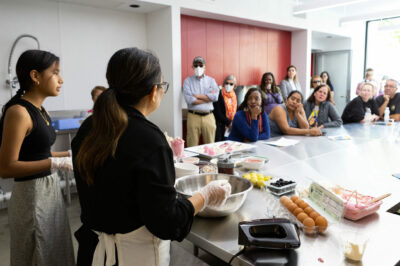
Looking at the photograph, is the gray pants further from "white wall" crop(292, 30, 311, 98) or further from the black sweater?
"white wall" crop(292, 30, 311, 98)

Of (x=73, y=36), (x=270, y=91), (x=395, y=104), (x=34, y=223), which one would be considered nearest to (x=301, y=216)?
(x=34, y=223)

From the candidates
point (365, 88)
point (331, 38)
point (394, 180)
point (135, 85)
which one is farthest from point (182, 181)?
point (331, 38)

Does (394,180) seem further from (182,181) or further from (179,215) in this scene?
(179,215)

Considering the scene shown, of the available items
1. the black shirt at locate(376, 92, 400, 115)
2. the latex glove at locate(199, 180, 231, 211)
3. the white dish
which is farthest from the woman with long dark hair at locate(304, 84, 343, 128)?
the latex glove at locate(199, 180, 231, 211)

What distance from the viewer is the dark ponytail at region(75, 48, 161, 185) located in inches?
35.3

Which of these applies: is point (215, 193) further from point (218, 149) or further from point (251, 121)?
point (251, 121)

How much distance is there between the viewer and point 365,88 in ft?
15.1

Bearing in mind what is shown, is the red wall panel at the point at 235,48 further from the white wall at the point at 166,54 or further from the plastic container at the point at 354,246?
the plastic container at the point at 354,246

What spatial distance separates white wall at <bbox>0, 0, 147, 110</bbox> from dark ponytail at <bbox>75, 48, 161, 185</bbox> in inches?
133

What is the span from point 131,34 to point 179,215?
4230mm

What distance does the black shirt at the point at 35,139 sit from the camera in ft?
4.99

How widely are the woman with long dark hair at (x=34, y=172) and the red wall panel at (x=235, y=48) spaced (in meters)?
3.51

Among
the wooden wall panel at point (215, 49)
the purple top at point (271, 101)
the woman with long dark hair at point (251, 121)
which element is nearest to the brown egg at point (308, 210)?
the woman with long dark hair at point (251, 121)

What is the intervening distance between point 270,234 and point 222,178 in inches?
17.8
